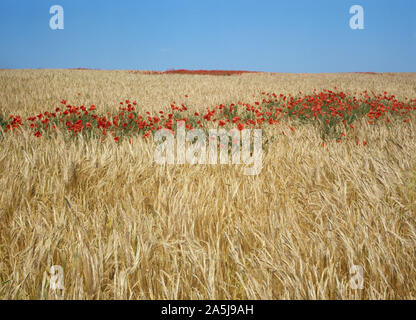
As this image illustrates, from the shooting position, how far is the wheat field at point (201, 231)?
1.21 m

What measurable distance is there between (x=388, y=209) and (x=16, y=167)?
2632 millimetres

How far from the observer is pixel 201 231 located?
1.75m

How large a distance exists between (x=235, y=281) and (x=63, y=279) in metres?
0.73

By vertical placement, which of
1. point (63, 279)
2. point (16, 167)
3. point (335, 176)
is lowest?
point (63, 279)

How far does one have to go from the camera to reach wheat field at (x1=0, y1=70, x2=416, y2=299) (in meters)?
1.21

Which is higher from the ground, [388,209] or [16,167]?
[16,167]

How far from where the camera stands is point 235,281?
1.33m
